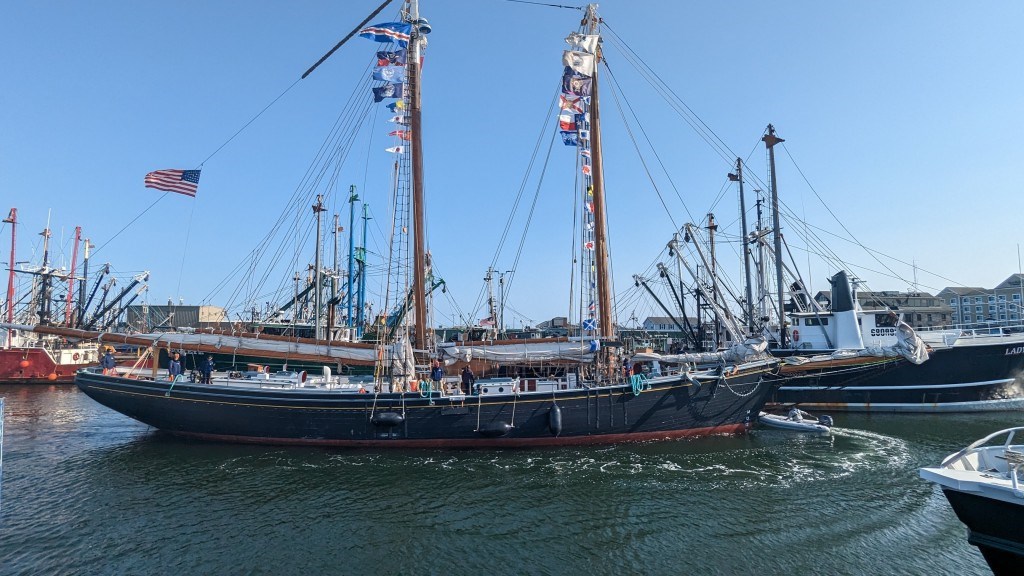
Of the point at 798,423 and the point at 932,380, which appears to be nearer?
the point at 798,423

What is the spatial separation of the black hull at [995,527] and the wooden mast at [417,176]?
20.2 meters

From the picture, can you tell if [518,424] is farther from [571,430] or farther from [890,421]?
[890,421]

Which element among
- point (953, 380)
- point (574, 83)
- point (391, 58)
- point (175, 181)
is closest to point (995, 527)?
point (574, 83)

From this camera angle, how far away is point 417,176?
2523 cm

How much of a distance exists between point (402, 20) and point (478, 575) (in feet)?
82.9

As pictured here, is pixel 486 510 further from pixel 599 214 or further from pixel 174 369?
pixel 174 369

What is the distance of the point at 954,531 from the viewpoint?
40.2 ft

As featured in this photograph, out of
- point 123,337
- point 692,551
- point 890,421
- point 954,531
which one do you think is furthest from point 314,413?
point 890,421

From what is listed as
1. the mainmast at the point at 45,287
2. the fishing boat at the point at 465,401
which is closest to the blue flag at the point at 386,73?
the fishing boat at the point at 465,401

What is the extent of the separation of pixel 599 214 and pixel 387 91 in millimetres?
12074

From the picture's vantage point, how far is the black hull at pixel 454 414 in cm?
2066

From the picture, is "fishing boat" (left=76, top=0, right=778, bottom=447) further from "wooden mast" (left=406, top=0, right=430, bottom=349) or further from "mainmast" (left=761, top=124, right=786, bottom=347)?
"mainmast" (left=761, top=124, right=786, bottom=347)

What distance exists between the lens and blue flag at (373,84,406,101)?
23.9m

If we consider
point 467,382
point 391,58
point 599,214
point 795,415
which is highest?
point 391,58
